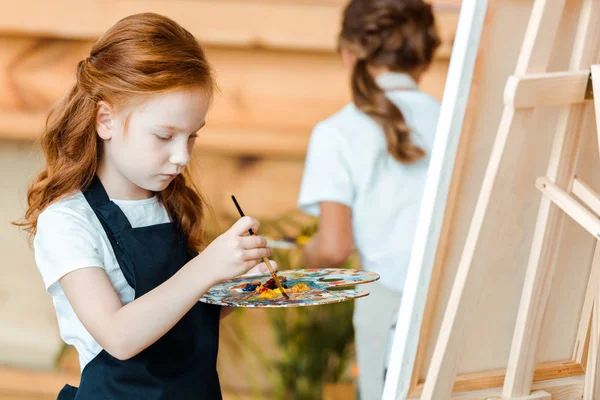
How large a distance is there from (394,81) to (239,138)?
1.11 metres

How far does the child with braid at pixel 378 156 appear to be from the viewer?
2018 millimetres

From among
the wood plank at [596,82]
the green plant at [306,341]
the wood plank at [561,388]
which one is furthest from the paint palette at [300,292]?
the green plant at [306,341]

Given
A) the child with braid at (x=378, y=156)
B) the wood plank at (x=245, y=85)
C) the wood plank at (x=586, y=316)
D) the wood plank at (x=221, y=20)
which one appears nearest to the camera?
the wood plank at (x=586, y=316)

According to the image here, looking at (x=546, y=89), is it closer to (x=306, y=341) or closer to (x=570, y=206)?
(x=570, y=206)

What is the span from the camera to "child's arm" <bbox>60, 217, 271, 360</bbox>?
1139mm

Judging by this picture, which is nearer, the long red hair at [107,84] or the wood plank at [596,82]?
the wood plank at [596,82]

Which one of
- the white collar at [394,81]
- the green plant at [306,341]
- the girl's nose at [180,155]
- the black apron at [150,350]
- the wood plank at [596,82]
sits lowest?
the green plant at [306,341]

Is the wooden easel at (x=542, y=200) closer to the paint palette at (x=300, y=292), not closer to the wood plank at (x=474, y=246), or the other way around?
the wood plank at (x=474, y=246)

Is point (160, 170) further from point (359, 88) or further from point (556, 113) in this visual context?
point (359, 88)

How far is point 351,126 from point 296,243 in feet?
1.92

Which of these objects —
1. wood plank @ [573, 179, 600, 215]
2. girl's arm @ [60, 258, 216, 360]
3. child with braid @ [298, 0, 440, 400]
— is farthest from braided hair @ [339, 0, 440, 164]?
girl's arm @ [60, 258, 216, 360]

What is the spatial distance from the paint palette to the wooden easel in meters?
0.15

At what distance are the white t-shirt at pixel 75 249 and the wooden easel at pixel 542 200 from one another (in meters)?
0.49

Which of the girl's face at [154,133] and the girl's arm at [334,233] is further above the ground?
the girl's face at [154,133]
